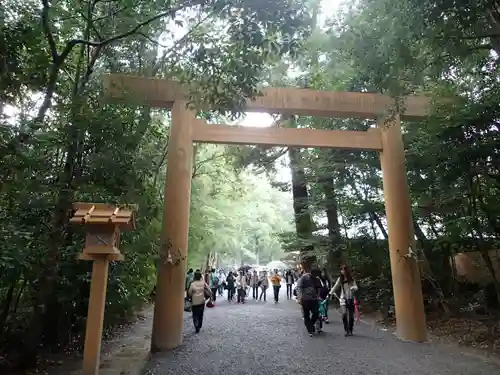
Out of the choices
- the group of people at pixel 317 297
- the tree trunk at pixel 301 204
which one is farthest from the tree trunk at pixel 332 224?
the group of people at pixel 317 297

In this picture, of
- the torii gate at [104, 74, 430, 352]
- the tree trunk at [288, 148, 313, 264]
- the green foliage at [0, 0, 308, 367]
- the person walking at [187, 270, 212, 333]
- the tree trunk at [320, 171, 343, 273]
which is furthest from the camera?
the tree trunk at [288, 148, 313, 264]

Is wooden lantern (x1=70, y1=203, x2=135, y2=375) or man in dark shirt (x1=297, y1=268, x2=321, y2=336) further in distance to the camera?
man in dark shirt (x1=297, y1=268, x2=321, y2=336)

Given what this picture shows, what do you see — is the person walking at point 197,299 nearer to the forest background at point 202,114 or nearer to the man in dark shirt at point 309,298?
the forest background at point 202,114

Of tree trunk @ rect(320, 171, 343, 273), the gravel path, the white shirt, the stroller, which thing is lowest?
the gravel path

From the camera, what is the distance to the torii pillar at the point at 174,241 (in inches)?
250

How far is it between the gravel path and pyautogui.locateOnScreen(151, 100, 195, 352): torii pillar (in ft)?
1.38

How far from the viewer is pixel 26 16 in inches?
182

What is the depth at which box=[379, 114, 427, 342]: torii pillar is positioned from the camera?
704cm

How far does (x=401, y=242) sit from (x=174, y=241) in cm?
429

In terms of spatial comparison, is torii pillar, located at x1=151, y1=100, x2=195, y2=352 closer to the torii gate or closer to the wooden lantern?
the torii gate

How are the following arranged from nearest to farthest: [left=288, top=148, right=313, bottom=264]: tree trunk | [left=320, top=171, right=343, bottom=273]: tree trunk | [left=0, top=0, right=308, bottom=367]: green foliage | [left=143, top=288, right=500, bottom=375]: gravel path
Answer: [left=0, top=0, right=308, bottom=367]: green foliage → [left=143, top=288, right=500, bottom=375]: gravel path → [left=320, top=171, right=343, bottom=273]: tree trunk → [left=288, top=148, right=313, bottom=264]: tree trunk

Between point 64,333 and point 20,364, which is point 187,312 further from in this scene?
point 20,364

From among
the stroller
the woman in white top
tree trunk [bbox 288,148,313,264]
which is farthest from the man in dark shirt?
tree trunk [bbox 288,148,313,264]

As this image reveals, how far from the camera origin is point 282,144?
734 centimetres
